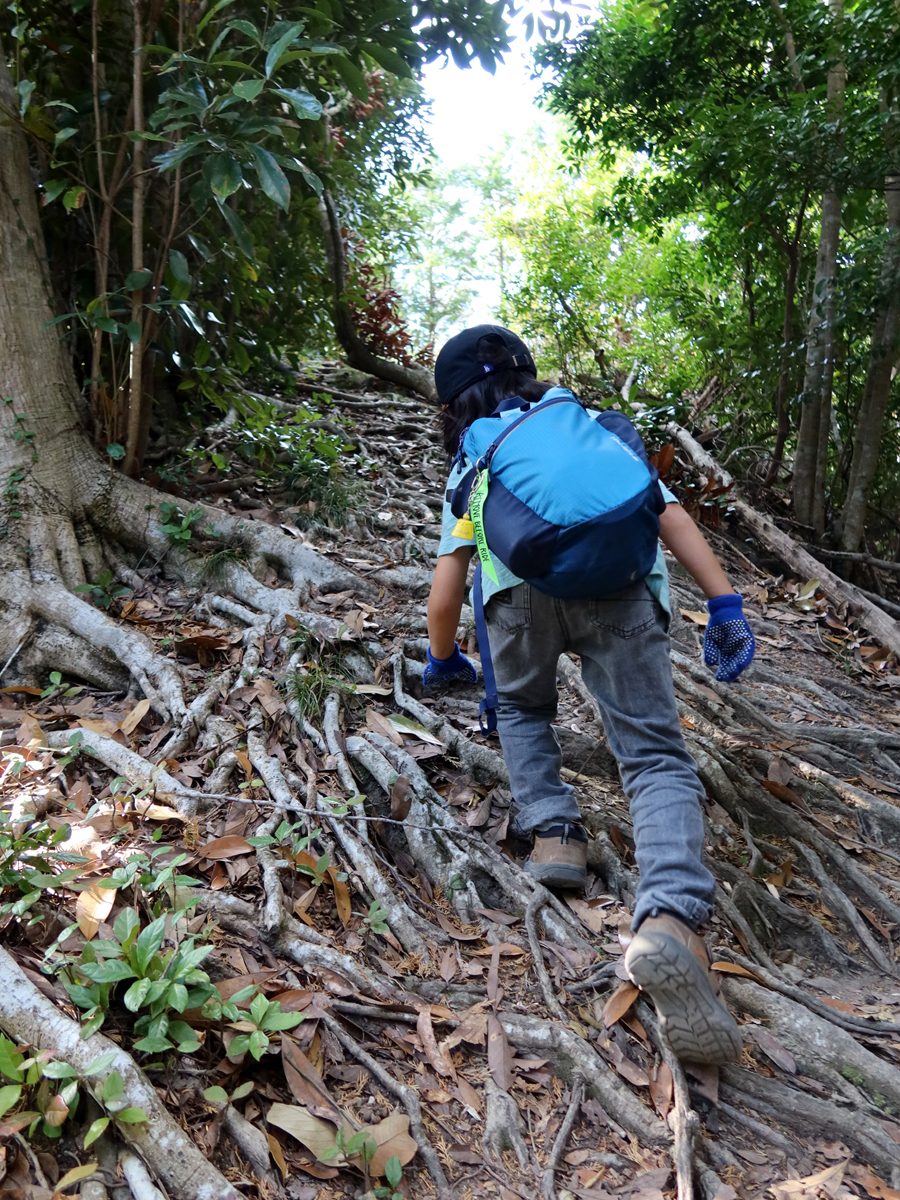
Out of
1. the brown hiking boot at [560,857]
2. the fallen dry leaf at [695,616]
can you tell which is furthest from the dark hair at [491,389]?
the fallen dry leaf at [695,616]

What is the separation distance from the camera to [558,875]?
7.84ft

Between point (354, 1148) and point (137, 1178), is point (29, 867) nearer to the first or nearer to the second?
point (137, 1178)

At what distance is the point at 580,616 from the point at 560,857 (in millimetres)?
752

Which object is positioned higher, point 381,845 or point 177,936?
point 177,936

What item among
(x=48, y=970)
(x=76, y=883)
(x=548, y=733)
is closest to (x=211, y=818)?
(x=76, y=883)

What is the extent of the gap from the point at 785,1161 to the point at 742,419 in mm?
7250

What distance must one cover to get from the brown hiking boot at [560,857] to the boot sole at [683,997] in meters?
0.53

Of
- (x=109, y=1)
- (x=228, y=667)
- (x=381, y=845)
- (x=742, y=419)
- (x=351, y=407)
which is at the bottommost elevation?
(x=381, y=845)

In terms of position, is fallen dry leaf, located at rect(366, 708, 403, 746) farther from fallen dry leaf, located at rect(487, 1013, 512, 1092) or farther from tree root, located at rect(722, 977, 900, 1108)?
tree root, located at rect(722, 977, 900, 1108)

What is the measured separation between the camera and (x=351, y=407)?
25.2 feet

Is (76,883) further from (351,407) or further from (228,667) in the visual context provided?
(351,407)

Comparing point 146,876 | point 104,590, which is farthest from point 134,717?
point 146,876

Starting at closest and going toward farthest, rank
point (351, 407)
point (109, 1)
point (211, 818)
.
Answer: point (211, 818) < point (109, 1) < point (351, 407)

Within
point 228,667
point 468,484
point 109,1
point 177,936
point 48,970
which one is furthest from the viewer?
point 109,1
